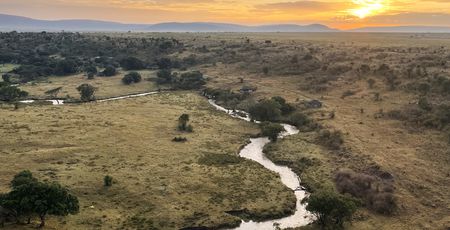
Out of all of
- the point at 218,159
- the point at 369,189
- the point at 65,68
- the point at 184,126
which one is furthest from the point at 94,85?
the point at 369,189

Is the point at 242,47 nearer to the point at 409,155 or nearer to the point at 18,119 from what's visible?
the point at 18,119

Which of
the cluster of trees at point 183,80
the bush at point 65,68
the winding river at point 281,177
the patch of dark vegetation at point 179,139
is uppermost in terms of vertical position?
the bush at point 65,68

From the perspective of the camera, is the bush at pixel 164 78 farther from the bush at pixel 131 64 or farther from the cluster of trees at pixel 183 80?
the bush at pixel 131 64

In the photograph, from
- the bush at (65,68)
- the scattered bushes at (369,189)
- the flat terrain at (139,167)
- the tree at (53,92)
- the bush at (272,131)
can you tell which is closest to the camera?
the flat terrain at (139,167)

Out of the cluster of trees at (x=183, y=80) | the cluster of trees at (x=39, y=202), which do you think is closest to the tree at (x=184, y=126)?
the cluster of trees at (x=39, y=202)

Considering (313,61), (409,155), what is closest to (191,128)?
(409,155)

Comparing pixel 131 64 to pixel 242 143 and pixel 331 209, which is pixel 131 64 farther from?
pixel 331 209
